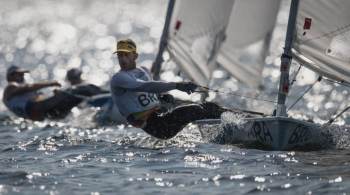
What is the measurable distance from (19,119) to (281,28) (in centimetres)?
2552

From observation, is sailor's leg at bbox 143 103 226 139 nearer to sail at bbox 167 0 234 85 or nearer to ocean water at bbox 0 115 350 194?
ocean water at bbox 0 115 350 194

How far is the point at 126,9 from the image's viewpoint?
51.4 metres

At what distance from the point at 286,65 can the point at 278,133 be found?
38.9 inches

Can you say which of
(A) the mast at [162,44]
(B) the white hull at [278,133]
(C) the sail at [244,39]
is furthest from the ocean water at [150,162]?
(C) the sail at [244,39]

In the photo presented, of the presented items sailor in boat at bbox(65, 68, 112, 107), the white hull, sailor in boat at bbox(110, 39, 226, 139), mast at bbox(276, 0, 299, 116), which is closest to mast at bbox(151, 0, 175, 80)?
sailor in boat at bbox(65, 68, 112, 107)

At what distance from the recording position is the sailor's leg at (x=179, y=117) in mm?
11430

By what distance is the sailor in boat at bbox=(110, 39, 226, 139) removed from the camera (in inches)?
439

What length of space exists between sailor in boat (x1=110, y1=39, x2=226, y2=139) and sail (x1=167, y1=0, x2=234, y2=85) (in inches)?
167

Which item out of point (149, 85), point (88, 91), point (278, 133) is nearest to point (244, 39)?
point (88, 91)

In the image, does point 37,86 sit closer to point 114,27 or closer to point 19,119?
point 19,119

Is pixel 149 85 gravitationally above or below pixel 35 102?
above

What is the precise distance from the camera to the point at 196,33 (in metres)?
16.0

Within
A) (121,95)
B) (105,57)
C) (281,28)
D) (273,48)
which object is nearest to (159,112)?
(121,95)

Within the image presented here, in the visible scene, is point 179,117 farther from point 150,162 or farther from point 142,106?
point 150,162
